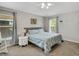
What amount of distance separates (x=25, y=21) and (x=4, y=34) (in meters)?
1.27

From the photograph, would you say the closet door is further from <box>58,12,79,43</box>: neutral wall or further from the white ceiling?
<box>58,12,79,43</box>: neutral wall

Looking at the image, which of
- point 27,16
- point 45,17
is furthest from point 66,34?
point 27,16

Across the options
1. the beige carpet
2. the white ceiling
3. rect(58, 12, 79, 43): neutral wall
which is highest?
the white ceiling

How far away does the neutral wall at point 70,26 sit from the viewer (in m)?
3.64

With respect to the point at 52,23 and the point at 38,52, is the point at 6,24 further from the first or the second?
the point at 52,23

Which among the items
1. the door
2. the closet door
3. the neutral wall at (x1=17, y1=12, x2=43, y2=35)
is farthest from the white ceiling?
the door

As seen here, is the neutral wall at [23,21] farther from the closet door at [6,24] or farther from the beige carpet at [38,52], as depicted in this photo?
the beige carpet at [38,52]

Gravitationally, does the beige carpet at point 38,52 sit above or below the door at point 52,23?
below

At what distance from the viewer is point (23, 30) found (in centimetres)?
369

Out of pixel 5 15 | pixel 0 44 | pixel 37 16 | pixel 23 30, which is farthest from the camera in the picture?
pixel 37 16

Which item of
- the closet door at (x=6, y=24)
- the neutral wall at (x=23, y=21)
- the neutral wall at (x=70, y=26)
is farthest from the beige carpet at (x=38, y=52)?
the neutral wall at (x=70, y=26)

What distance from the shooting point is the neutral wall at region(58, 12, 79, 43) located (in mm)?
3644

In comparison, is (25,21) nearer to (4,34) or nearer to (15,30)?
(15,30)

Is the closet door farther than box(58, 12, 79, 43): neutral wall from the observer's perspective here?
No
